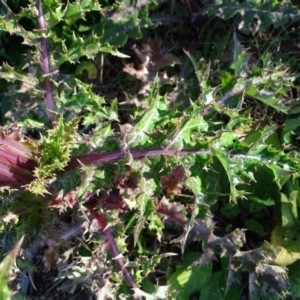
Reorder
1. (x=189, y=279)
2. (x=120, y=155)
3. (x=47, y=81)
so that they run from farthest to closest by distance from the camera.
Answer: (x=189, y=279), (x=47, y=81), (x=120, y=155)

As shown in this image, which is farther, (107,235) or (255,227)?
(255,227)

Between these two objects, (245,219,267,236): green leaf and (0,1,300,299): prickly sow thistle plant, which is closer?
(0,1,300,299): prickly sow thistle plant

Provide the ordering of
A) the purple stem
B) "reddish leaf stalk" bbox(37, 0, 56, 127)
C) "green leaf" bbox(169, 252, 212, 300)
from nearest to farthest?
the purple stem < "reddish leaf stalk" bbox(37, 0, 56, 127) < "green leaf" bbox(169, 252, 212, 300)

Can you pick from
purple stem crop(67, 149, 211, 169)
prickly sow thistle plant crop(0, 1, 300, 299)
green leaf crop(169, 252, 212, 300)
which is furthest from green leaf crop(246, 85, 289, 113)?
green leaf crop(169, 252, 212, 300)

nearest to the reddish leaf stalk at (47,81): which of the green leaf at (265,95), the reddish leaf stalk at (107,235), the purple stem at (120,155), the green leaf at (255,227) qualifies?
the purple stem at (120,155)

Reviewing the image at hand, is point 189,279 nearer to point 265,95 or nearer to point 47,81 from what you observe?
point 265,95

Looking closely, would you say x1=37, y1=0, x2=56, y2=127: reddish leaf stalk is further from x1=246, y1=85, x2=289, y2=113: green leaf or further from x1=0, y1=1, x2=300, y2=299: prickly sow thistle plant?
x1=246, y1=85, x2=289, y2=113: green leaf

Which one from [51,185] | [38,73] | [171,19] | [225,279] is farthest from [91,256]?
[171,19]

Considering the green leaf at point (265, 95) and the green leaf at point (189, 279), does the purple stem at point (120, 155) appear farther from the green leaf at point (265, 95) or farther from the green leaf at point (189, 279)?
the green leaf at point (189, 279)

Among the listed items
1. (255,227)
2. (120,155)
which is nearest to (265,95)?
(255,227)
